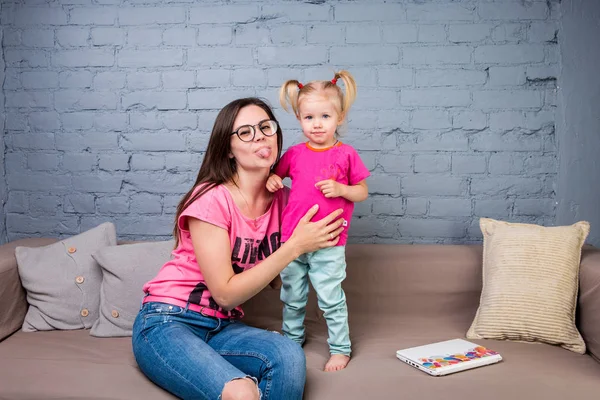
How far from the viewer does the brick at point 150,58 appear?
2.70 meters

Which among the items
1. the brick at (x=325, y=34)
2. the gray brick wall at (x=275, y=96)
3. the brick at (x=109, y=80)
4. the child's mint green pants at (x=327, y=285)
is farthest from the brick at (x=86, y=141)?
the child's mint green pants at (x=327, y=285)

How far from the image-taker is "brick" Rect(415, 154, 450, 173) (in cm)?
266

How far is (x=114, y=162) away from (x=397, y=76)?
4.43 feet

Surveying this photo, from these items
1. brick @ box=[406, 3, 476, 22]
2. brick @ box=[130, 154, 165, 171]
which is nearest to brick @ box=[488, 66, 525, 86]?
brick @ box=[406, 3, 476, 22]

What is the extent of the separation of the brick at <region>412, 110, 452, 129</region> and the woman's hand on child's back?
2.60 ft

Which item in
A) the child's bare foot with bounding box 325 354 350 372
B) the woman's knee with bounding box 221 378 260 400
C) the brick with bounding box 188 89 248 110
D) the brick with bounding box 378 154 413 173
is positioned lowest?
the child's bare foot with bounding box 325 354 350 372

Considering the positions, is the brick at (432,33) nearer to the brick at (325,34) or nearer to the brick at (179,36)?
the brick at (325,34)

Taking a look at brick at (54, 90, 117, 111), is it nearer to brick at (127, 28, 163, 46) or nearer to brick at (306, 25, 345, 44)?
brick at (127, 28, 163, 46)

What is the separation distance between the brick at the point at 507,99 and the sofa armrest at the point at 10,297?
2.04 meters

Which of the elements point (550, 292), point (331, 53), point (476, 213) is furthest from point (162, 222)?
point (550, 292)

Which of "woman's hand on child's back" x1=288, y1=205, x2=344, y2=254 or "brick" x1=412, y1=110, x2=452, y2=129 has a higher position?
"brick" x1=412, y1=110, x2=452, y2=129

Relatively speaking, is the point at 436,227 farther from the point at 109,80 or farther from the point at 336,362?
the point at 109,80

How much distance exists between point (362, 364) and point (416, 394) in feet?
0.92

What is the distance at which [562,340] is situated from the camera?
2.12m
